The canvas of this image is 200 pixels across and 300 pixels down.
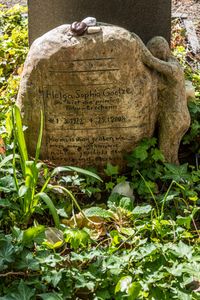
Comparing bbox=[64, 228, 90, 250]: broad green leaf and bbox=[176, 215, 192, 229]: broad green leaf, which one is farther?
bbox=[176, 215, 192, 229]: broad green leaf

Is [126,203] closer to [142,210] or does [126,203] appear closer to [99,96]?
[142,210]

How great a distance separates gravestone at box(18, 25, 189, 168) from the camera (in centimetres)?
381

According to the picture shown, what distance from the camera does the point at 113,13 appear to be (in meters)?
4.05

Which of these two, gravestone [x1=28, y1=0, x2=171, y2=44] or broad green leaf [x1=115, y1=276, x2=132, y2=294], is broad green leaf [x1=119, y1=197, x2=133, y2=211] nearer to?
broad green leaf [x1=115, y1=276, x2=132, y2=294]

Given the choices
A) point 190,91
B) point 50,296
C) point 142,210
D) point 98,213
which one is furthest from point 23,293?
point 190,91

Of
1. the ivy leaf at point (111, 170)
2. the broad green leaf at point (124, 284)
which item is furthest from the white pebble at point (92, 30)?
the broad green leaf at point (124, 284)

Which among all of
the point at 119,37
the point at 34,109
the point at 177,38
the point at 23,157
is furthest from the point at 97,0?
the point at 177,38

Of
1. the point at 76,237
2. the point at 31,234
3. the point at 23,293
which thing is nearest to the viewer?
the point at 23,293

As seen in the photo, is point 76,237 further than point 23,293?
Yes

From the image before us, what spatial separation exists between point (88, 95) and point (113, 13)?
0.54 m

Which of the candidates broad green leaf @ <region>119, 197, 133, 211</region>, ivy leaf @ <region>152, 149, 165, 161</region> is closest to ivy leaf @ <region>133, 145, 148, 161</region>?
ivy leaf @ <region>152, 149, 165, 161</region>

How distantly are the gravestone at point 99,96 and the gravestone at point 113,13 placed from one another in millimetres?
147

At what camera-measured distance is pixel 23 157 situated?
3.57 meters

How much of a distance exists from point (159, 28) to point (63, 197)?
4.10ft
